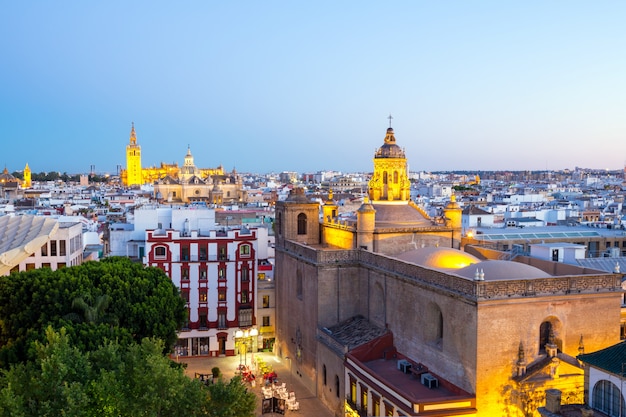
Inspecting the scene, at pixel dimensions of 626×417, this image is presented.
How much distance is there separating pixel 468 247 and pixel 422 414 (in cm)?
1811

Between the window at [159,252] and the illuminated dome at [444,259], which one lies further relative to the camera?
the window at [159,252]

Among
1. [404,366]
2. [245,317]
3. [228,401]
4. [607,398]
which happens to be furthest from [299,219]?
[607,398]

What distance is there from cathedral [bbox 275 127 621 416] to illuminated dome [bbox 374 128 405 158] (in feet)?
0.32

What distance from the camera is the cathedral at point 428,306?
26.5 meters

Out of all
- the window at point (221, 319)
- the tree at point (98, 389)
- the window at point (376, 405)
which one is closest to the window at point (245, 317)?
the window at point (221, 319)

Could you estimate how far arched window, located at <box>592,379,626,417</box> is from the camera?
21.7m

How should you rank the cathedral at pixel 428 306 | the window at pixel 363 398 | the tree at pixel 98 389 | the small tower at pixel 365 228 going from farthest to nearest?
the small tower at pixel 365 228, the window at pixel 363 398, the cathedral at pixel 428 306, the tree at pixel 98 389

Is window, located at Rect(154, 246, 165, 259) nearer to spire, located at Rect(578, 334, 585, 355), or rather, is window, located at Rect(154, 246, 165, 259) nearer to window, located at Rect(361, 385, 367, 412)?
window, located at Rect(361, 385, 367, 412)

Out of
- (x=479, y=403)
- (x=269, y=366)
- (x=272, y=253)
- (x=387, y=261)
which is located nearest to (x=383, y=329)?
(x=387, y=261)

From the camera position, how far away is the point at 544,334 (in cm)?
2767

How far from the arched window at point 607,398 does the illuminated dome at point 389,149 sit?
76.6 feet

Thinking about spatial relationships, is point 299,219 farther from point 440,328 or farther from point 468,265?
point 440,328

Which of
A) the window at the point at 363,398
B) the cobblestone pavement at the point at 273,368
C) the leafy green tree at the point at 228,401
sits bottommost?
the cobblestone pavement at the point at 273,368

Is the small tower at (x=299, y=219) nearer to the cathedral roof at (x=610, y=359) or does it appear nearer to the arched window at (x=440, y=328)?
the arched window at (x=440, y=328)
